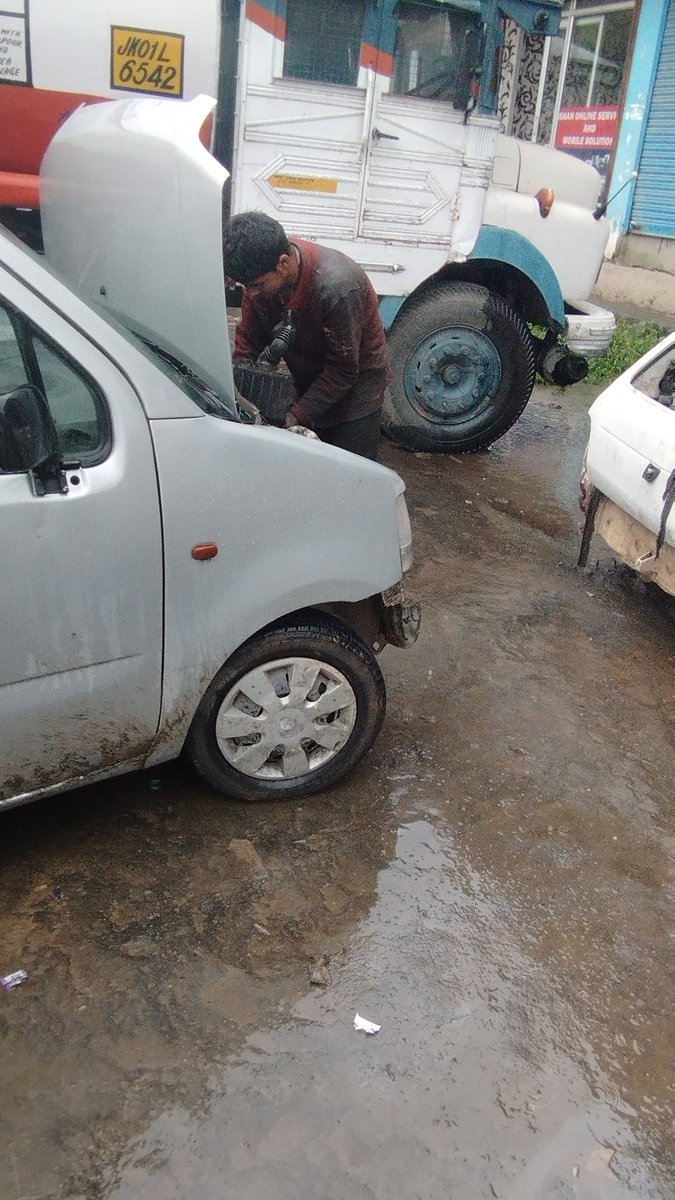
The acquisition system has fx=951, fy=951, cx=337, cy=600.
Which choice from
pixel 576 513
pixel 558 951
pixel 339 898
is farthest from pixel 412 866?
pixel 576 513

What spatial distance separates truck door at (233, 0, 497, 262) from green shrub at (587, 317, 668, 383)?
3661mm

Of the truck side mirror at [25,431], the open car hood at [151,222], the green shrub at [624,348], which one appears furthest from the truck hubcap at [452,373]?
the truck side mirror at [25,431]

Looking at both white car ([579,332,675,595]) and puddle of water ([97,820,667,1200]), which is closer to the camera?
puddle of water ([97,820,667,1200])

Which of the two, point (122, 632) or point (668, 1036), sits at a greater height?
point (122, 632)

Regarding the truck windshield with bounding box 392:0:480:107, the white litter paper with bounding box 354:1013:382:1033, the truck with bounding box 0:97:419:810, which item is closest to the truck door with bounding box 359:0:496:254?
the truck windshield with bounding box 392:0:480:107

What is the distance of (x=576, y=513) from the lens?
6.10 metres

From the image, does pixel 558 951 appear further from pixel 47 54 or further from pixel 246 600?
pixel 47 54

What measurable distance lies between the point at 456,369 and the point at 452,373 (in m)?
0.04

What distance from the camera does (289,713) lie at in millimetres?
2924

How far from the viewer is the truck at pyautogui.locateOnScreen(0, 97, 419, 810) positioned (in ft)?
7.66

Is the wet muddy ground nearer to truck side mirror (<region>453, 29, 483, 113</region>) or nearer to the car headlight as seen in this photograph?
the car headlight


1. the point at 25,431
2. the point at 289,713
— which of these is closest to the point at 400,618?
the point at 289,713

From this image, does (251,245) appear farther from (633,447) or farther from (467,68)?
(467,68)

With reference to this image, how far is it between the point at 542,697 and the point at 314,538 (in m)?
1.61
